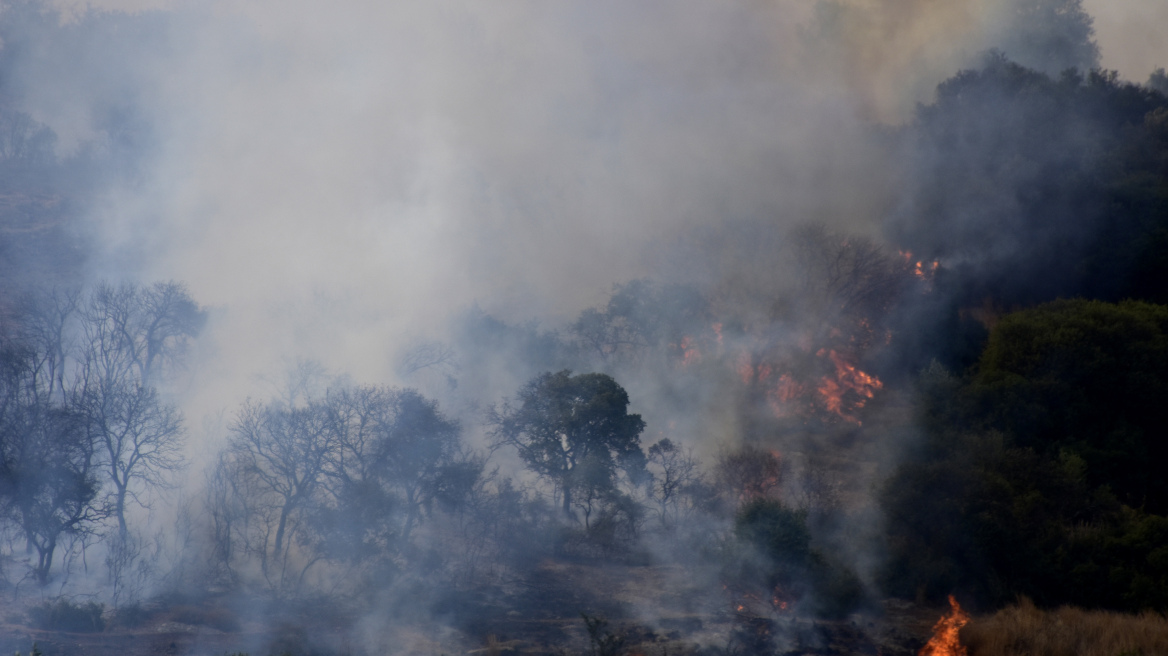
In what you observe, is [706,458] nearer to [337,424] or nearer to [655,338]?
[655,338]

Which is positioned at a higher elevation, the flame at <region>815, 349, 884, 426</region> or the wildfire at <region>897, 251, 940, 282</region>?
the wildfire at <region>897, 251, 940, 282</region>

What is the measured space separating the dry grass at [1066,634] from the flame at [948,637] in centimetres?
24

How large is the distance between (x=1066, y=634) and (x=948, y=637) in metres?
2.66

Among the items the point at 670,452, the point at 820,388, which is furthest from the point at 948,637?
the point at 820,388

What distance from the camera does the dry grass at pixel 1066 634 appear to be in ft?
56.6

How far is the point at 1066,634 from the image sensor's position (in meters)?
18.1

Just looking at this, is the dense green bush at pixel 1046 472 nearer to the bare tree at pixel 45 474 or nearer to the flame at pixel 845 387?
the flame at pixel 845 387

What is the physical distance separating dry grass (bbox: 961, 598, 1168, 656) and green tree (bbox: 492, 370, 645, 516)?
1203 cm

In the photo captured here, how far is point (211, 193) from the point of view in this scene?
42.5m

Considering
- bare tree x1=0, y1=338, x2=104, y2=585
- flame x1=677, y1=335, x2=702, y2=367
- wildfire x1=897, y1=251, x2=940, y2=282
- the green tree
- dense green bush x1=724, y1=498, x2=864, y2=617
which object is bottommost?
dense green bush x1=724, y1=498, x2=864, y2=617

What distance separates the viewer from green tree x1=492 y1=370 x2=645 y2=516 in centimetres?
2723

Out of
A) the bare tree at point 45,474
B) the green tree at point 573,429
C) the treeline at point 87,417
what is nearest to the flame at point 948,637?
the green tree at point 573,429

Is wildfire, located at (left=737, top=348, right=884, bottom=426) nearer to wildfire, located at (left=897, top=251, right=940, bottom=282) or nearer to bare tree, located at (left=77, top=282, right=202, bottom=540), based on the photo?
wildfire, located at (left=897, top=251, right=940, bottom=282)

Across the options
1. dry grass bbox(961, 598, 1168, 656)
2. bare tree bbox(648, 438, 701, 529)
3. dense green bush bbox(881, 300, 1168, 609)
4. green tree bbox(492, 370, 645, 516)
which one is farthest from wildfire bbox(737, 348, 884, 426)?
dry grass bbox(961, 598, 1168, 656)
